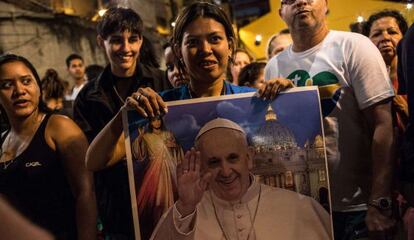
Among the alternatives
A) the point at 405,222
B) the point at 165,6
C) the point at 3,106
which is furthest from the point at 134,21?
the point at 165,6

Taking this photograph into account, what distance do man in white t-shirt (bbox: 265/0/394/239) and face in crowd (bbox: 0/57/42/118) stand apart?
1.39m

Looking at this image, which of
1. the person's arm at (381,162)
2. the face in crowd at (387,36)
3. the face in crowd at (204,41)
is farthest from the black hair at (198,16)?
the face in crowd at (387,36)

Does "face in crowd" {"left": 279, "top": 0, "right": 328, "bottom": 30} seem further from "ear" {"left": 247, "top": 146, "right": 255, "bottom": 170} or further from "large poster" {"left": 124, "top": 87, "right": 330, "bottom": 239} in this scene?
"ear" {"left": 247, "top": 146, "right": 255, "bottom": 170}

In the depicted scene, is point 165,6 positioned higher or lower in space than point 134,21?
higher

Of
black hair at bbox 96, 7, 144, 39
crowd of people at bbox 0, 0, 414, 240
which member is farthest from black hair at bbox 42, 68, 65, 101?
black hair at bbox 96, 7, 144, 39

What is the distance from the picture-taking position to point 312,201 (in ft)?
5.99

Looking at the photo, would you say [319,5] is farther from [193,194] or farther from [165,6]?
[165,6]

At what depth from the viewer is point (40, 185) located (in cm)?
226

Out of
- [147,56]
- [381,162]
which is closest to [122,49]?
[147,56]

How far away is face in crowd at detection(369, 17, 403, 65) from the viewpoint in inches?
114

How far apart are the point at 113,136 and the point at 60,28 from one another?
37.5 ft

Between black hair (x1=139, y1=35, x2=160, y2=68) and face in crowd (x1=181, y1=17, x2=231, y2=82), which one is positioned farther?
black hair (x1=139, y1=35, x2=160, y2=68)

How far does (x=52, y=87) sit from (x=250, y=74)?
9.06ft

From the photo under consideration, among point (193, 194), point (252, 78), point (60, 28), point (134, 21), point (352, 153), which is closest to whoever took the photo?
point (193, 194)
